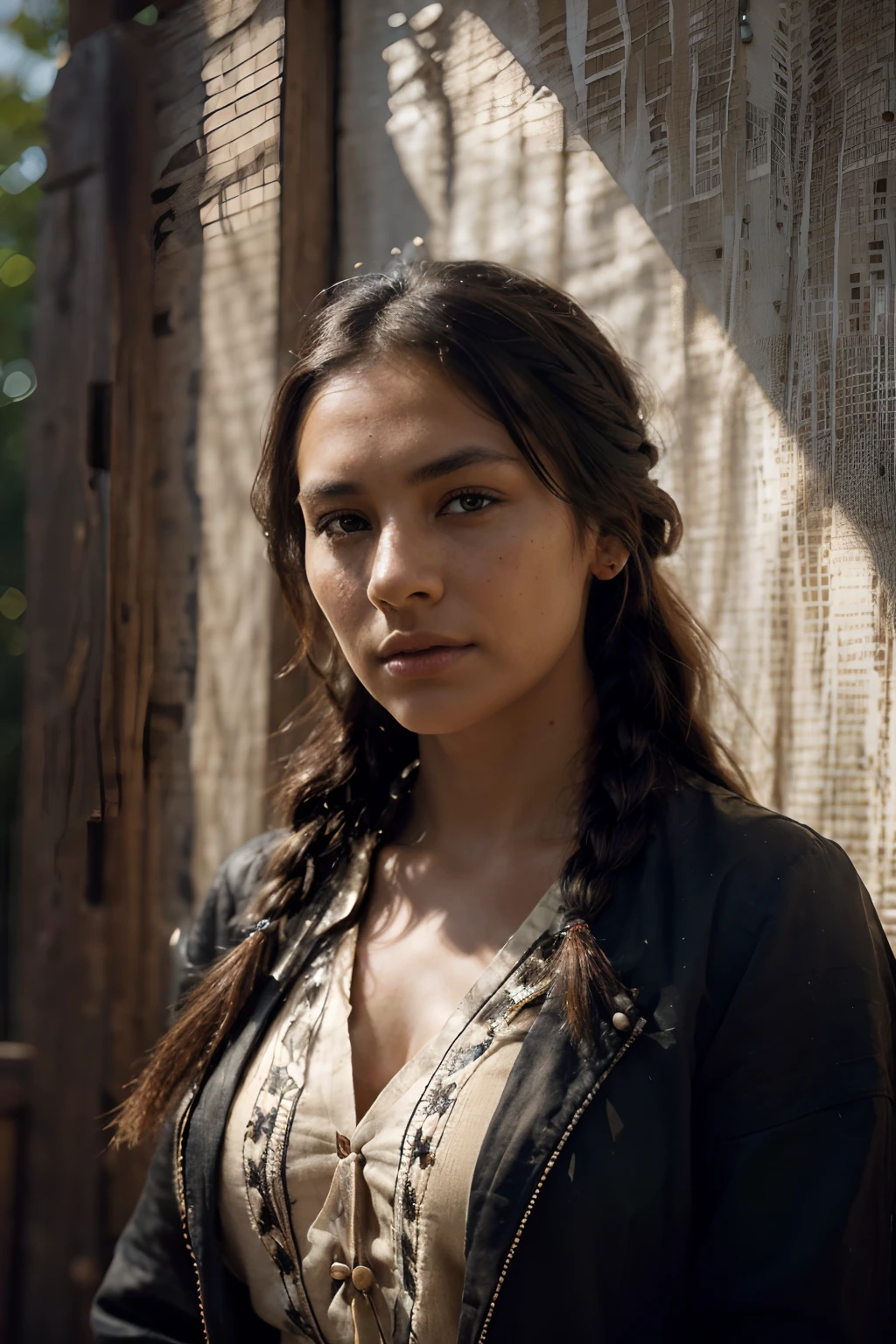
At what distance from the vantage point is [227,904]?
1.74 meters

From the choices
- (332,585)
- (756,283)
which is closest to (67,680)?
(332,585)

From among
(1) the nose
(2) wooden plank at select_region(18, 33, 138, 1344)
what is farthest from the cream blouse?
(2) wooden plank at select_region(18, 33, 138, 1344)

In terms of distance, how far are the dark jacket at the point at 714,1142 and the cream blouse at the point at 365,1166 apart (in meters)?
0.05

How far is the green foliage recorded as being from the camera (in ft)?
8.29

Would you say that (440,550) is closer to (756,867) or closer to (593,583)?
(593,583)

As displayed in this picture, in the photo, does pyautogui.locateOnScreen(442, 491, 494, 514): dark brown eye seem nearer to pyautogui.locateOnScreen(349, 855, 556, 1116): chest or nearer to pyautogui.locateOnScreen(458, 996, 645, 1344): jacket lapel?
pyautogui.locateOnScreen(349, 855, 556, 1116): chest

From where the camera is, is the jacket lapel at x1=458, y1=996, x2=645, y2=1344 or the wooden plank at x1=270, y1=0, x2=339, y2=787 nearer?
the jacket lapel at x1=458, y1=996, x2=645, y2=1344

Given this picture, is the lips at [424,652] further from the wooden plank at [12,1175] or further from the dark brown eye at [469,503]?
the wooden plank at [12,1175]

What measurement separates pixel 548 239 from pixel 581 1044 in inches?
47.6

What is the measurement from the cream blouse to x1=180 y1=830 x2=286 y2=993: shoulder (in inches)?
11.5

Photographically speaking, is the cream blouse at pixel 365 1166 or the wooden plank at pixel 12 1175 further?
the wooden plank at pixel 12 1175

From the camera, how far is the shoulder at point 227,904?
1.71 m

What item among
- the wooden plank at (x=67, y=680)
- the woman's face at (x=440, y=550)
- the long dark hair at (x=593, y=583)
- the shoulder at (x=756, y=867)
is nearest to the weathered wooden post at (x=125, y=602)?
the wooden plank at (x=67, y=680)

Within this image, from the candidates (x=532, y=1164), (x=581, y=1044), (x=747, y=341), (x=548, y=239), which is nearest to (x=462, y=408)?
(x=747, y=341)
